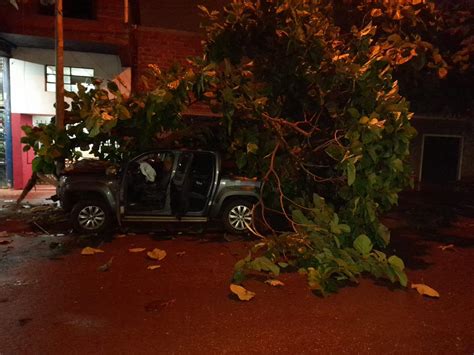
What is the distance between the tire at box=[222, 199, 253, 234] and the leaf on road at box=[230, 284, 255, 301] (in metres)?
2.83

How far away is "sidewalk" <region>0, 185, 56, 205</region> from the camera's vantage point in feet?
36.0

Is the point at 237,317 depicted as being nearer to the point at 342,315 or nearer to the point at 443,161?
the point at 342,315

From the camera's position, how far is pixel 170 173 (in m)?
7.45

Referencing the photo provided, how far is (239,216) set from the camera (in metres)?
7.83

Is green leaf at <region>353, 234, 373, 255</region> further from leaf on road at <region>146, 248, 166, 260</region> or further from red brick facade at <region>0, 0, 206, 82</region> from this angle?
red brick facade at <region>0, 0, 206, 82</region>

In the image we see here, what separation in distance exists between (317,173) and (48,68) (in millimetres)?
8977

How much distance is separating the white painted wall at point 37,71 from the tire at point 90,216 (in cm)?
609

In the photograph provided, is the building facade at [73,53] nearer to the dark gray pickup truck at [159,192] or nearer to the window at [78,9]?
the window at [78,9]

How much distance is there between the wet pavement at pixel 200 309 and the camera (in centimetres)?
382

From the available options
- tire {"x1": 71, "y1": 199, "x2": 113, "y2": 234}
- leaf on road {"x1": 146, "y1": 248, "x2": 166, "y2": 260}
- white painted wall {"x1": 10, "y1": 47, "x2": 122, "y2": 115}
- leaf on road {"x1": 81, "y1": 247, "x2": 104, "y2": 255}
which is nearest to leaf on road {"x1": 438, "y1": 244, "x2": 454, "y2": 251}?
leaf on road {"x1": 146, "y1": 248, "x2": 166, "y2": 260}

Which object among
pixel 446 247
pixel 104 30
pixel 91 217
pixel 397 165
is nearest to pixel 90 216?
pixel 91 217

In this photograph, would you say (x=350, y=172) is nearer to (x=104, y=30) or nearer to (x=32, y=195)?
(x=104, y=30)

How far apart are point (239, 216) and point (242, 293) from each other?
303cm

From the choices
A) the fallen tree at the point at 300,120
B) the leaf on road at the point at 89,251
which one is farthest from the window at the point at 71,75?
the leaf on road at the point at 89,251
